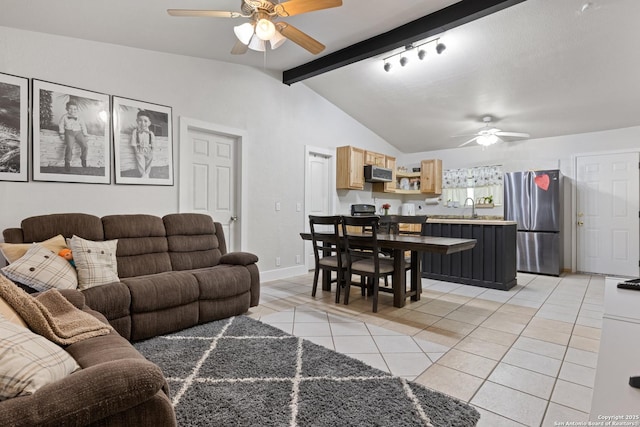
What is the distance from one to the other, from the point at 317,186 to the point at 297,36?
312 centimetres

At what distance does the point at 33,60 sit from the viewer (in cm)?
285

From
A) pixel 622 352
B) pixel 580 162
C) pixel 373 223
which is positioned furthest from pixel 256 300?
pixel 580 162

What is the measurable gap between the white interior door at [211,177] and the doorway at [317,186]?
1.26 metres

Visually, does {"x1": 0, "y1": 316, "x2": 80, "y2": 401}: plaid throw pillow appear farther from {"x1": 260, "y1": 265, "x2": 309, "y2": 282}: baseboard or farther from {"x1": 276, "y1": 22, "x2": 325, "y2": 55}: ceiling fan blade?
{"x1": 260, "y1": 265, "x2": 309, "y2": 282}: baseboard

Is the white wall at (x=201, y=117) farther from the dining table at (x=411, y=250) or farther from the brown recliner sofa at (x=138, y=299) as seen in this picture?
the dining table at (x=411, y=250)

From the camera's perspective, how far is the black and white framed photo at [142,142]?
11.0 ft

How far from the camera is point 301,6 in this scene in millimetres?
2348

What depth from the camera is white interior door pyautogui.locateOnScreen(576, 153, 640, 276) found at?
491 cm

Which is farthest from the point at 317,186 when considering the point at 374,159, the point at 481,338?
the point at 481,338

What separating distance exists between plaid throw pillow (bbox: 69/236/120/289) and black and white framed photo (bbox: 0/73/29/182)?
0.87m

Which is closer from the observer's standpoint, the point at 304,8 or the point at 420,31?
the point at 304,8

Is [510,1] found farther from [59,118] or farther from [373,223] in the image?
[59,118]

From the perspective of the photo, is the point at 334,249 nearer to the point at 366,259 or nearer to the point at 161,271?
the point at 366,259

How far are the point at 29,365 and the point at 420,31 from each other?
3.90m
